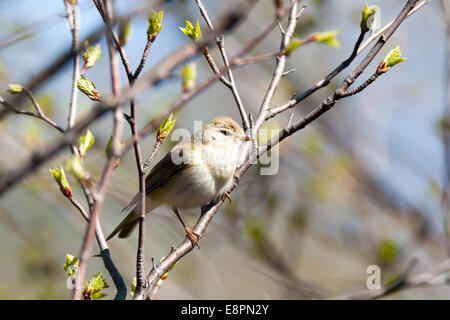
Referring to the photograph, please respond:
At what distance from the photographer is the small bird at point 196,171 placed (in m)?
4.33

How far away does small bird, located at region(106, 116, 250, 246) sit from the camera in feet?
14.2

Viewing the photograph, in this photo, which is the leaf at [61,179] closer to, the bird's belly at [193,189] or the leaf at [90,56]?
the leaf at [90,56]

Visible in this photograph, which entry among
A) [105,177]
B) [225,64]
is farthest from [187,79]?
[225,64]

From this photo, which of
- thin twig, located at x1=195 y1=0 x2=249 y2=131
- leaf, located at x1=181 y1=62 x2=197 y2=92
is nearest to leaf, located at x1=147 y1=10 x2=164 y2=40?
thin twig, located at x1=195 y1=0 x2=249 y2=131

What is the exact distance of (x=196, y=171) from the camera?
4559 millimetres

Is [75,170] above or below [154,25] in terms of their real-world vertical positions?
below

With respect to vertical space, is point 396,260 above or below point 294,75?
below

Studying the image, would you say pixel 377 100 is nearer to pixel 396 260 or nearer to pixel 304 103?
pixel 304 103

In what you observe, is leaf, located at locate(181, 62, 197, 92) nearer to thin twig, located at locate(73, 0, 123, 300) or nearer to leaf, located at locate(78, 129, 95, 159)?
thin twig, located at locate(73, 0, 123, 300)

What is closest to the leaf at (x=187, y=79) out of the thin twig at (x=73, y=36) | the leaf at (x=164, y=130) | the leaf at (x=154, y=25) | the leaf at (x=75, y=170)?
the leaf at (x=75, y=170)

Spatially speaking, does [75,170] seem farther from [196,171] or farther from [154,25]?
[196,171]
